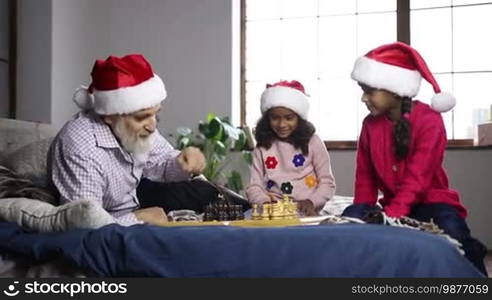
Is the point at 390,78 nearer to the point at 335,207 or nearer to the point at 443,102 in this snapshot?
the point at 443,102

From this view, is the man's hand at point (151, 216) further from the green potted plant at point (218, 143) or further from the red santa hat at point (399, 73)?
the green potted plant at point (218, 143)

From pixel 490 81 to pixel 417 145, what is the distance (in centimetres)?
229

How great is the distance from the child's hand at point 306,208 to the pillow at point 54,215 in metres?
0.87

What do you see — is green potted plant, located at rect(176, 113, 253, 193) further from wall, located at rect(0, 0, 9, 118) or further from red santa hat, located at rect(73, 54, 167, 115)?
red santa hat, located at rect(73, 54, 167, 115)

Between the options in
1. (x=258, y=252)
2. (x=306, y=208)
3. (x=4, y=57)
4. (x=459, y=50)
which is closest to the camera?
(x=258, y=252)

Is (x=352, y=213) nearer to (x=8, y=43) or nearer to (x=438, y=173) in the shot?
(x=438, y=173)

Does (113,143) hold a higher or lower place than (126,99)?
lower

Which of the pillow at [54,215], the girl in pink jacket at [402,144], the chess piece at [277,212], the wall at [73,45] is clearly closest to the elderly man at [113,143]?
the pillow at [54,215]

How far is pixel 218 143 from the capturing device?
3.73 m

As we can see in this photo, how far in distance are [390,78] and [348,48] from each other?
2309mm

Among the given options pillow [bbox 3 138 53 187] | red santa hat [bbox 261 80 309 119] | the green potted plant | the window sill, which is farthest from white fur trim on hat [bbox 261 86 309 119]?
the window sill

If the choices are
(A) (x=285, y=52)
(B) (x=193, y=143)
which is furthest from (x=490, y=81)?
(B) (x=193, y=143)

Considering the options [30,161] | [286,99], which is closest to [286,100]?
[286,99]

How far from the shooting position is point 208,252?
1.32m
